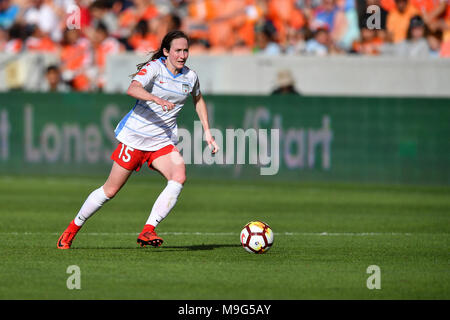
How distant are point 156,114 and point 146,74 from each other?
1.67 ft

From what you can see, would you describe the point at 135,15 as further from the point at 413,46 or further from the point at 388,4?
the point at 413,46

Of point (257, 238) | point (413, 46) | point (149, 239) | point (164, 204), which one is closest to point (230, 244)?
point (257, 238)

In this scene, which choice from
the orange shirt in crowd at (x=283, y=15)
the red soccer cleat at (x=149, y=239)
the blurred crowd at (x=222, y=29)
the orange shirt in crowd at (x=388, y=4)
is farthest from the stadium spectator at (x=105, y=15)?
the red soccer cleat at (x=149, y=239)

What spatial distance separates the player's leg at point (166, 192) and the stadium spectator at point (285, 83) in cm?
1129

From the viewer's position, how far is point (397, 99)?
67.5 feet

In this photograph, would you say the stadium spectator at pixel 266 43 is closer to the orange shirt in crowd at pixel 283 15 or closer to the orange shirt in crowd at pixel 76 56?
the orange shirt in crowd at pixel 283 15

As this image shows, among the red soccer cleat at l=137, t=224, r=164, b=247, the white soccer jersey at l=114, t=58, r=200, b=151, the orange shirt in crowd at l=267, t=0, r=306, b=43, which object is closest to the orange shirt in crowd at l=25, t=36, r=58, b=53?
the orange shirt in crowd at l=267, t=0, r=306, b=43

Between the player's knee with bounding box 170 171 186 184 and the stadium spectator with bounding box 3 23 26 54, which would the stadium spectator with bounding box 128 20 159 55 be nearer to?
the stadium spectator with bounding box 3 23 26 54

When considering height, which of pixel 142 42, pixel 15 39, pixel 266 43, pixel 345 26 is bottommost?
pixel 266 43

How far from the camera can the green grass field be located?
8148 mm

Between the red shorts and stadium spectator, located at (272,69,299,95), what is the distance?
11.3m

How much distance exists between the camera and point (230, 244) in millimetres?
11344

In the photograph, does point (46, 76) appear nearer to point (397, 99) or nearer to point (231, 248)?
point (397, 99)

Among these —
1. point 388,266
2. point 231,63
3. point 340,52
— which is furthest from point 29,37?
point 388,266
